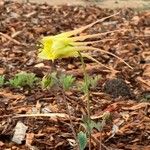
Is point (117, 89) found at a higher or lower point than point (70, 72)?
higher

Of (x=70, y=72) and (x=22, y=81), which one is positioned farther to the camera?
(x=70, y=72)

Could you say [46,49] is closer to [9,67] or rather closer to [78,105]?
[78,105]

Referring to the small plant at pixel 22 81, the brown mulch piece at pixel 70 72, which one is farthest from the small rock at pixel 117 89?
the small plant at pixel 22 81

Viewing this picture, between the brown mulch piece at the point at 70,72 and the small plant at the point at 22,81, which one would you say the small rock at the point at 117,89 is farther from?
the small plant at the point at 22,81

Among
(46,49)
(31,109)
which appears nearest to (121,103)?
(31,109)
